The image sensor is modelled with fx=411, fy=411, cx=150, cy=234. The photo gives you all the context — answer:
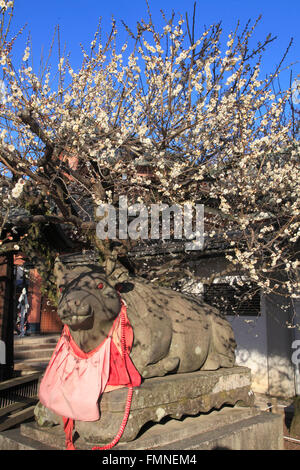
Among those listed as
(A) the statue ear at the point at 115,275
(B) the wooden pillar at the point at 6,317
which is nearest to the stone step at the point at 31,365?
(B) the wooden pillar at the point at 6,317

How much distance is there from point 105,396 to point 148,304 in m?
1.05

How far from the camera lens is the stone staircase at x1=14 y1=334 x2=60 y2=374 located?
10.3 m

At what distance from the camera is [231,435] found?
413 cm

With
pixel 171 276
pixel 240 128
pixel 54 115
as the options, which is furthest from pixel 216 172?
pixel 54 115

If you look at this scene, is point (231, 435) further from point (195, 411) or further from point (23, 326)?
point (23, 326)

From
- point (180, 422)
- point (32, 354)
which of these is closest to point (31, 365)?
point (32, 354)

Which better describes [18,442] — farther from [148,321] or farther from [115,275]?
[115,275]

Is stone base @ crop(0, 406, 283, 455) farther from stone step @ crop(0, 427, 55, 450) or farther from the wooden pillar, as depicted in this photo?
the wooden pillar

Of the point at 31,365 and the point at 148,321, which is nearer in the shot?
the point at 148,321

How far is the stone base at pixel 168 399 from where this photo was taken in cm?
351

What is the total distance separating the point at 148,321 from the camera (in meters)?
4.12

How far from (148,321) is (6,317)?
5817 millimetres

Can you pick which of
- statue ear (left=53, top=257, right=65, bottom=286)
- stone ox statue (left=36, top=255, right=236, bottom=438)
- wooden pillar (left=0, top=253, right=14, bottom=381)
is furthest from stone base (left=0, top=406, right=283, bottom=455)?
wooden pillar (left=0, top=253, right=14, bottom=381)

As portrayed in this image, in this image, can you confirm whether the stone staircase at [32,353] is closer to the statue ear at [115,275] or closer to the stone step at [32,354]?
the stone step at [32,354]
